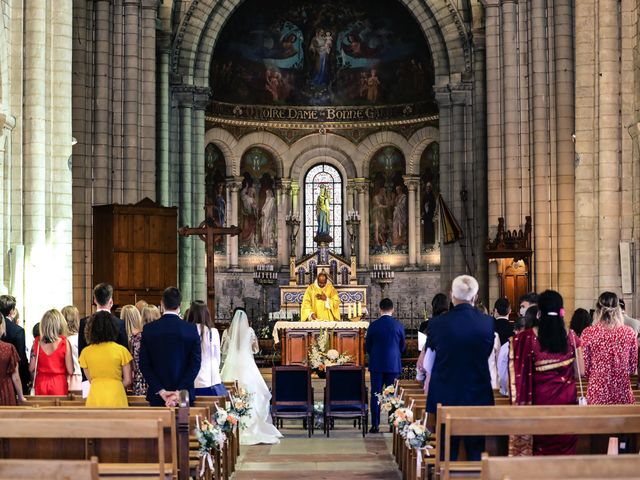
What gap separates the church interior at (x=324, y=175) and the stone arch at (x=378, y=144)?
7 cm

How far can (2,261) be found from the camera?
1711 cm

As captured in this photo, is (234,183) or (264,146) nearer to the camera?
(234,183)

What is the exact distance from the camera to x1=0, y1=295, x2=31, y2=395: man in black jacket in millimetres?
11977

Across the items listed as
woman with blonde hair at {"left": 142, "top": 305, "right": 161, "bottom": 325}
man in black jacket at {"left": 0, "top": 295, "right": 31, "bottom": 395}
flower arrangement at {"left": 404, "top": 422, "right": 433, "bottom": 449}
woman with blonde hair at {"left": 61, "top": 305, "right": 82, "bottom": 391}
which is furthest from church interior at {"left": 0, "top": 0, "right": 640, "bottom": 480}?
woman with blonde hair at {"left": 61, "top": 305, "right": 82, "bottom": 391}

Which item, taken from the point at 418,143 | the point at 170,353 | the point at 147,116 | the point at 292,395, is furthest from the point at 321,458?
the point at 418,143

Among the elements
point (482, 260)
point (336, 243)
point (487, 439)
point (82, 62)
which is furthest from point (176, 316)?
point (336, 243)

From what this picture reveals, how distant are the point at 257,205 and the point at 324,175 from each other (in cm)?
250

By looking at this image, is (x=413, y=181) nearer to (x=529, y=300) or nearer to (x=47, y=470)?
(x=529, y=300)

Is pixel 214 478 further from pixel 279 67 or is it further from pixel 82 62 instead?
pixel 279 67

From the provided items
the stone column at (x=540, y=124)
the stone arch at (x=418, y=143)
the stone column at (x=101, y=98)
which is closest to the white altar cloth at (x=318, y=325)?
the stone column at (x=540, y=124)

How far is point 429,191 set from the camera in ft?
127

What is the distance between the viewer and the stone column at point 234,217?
3862 centimetres

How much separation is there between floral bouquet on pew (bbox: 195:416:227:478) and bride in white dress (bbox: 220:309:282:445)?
4.94 metres

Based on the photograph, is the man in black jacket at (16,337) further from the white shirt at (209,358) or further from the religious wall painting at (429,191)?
the religious wall painting at (429,191)
